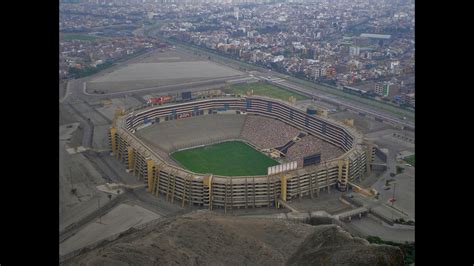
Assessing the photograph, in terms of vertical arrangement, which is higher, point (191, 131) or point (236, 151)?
point (191, 131)

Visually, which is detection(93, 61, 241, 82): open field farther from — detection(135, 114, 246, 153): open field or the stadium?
detection(135, 114, 246, 153): open field

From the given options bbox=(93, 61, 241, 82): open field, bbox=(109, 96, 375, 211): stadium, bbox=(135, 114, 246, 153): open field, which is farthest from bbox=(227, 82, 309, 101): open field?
bbox=(135, 114, 246, 153): open field

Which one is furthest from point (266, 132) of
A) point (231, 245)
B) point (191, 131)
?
point (231, 245)

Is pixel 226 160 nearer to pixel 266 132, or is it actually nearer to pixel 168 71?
pixel 266 132

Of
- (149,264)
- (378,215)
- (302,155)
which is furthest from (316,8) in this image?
(149,264)

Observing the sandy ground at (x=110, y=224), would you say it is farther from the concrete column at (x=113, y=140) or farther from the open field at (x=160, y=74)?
the open field at (x=160, y=74)

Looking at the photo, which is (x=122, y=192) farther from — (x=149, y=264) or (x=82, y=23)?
(x=82, y=23)
